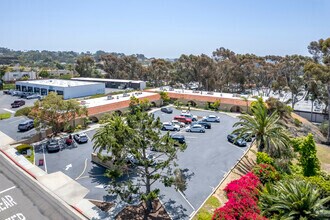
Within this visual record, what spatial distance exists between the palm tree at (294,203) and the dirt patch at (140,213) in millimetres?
7938

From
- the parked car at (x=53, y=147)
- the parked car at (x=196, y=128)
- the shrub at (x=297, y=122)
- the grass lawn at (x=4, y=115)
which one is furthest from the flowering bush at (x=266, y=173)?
the grass lawn at (x=4, y=115)

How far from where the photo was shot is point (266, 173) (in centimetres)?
2566

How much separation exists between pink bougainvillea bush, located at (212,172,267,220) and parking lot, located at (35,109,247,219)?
3.76 m

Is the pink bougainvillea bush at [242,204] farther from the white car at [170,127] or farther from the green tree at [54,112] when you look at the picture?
the green tree at [54,112]

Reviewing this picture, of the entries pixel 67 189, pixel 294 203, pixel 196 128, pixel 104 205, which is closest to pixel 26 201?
pixel 67 189

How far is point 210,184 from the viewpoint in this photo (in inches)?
1053

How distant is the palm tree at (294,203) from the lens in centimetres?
1761

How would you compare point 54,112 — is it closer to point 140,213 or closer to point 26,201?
point 26,201

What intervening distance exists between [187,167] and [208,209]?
27.9 ft

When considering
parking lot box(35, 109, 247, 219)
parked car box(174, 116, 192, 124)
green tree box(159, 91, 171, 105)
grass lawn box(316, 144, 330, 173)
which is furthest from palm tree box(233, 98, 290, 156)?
green tree box(159, 91, 171, 105)

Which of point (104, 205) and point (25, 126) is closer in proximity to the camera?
point (104, 205)

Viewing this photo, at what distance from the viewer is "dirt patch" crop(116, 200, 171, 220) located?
21.8 m

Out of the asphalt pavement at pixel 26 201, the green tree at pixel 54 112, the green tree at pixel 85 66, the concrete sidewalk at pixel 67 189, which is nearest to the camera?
the asphalt pavement at pixel 26 201

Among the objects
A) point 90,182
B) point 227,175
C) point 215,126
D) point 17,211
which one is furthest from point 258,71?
point 17,211
